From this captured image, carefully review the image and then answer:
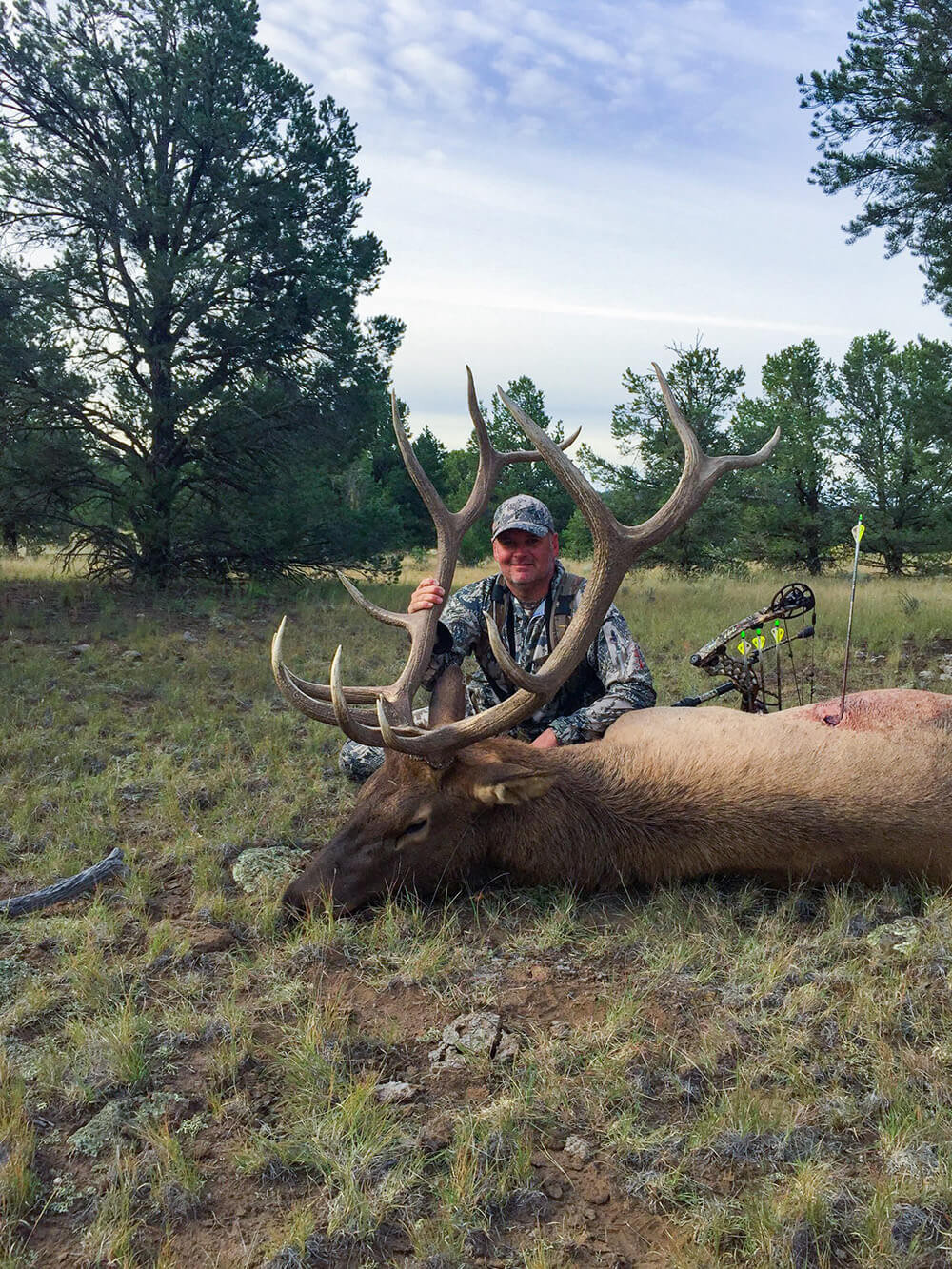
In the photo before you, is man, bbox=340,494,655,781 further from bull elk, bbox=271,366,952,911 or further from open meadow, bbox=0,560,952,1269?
open meadow, bbox=0,560,952,1269

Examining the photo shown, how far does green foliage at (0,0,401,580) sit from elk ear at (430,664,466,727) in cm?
882

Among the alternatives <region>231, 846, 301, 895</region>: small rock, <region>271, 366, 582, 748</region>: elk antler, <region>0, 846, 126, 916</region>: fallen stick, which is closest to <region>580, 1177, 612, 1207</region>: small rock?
<region>271, 366, 582, 748</region>: elk antler

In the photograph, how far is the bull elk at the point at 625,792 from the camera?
3.15 metres

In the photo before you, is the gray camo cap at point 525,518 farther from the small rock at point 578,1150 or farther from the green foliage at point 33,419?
the green foliage at point 33,419

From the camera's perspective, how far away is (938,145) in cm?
797

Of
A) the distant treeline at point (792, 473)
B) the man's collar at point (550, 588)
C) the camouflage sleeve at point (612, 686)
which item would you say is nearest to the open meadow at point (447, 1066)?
the camouflage sleeve at point (612, 686)

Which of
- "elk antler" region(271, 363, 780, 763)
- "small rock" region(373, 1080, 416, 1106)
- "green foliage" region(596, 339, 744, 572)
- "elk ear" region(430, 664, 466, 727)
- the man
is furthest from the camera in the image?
"green foliage" region(596, 339, 744, 572)

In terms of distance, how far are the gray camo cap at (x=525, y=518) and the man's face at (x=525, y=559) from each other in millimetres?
30

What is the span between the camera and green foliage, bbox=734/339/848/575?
21.5 m

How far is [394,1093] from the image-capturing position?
2.22 m

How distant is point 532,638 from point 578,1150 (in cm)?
285

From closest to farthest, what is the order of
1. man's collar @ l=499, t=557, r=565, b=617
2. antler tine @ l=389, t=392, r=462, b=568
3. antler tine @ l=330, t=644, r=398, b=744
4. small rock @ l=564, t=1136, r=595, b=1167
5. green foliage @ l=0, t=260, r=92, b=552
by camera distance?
small rock @ l=564, t=1136, r=595, b=1167 < antler tine @ l=330, t=644, r=398, b=744 < antler tine @ l=389, t=392, r=462, b=568 < man's collar @ l=499, t=557, r=565, b=617 < green foliage @ l=0, t=260, r=92, b=552

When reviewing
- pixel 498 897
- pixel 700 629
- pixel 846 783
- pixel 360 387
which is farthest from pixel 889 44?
pixel 498 897

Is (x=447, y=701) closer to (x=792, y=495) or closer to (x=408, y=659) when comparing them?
(x=408, y=659)
